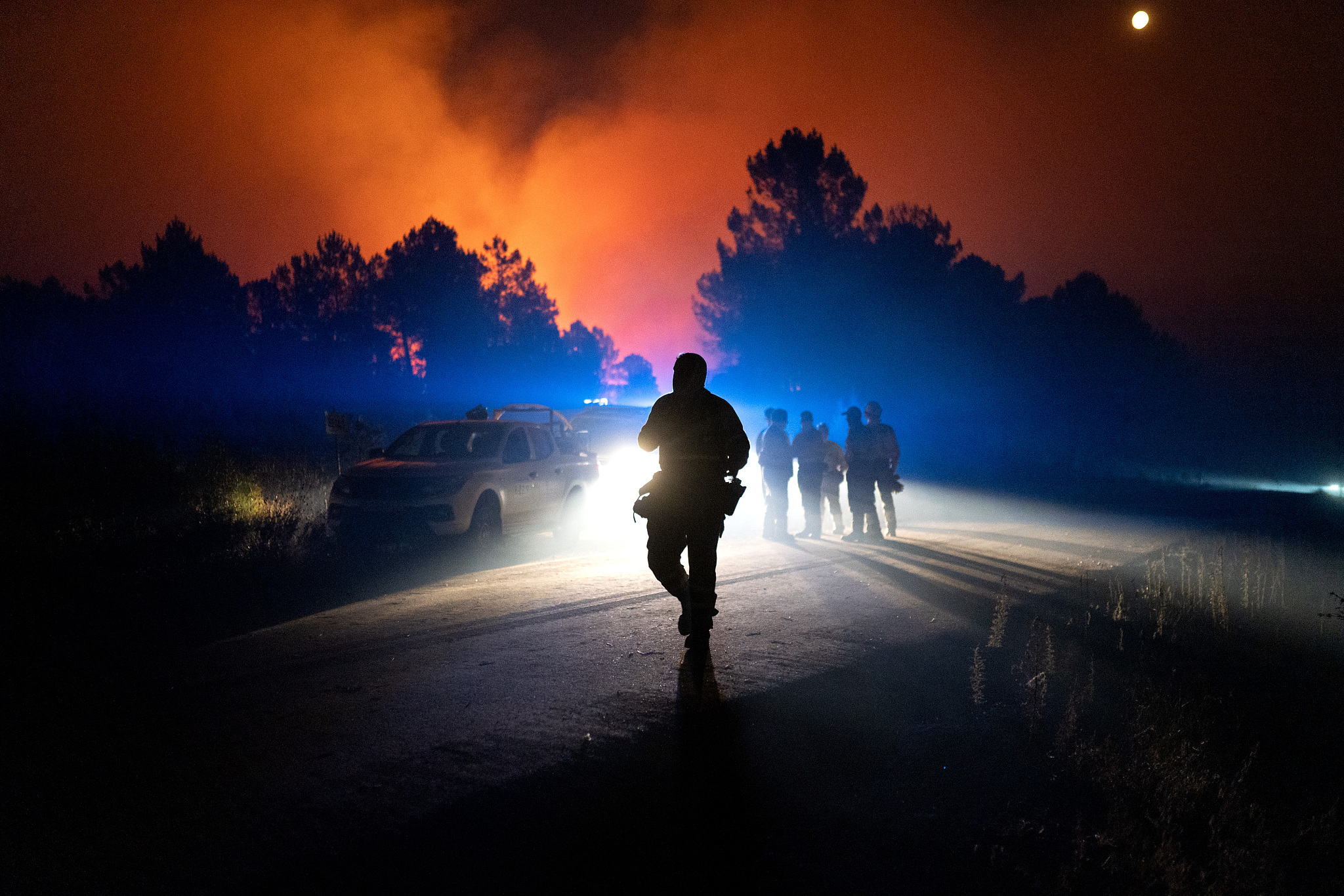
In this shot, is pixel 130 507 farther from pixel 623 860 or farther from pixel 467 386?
pixel 467 386

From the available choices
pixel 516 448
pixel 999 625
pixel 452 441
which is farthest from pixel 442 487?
pixel 999 625

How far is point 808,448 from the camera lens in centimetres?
1355

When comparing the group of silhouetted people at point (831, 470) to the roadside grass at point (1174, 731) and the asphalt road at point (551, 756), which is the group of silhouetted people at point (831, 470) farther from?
the asphalt road at point (551, 756)

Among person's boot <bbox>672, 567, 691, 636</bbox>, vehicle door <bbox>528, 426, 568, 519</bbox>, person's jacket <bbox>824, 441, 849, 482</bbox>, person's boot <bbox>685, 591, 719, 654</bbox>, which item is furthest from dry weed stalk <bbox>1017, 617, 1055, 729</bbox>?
person's jacket <bbox>824, 441, 849, 482</bbox>

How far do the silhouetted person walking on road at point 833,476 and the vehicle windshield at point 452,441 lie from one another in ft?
18.2

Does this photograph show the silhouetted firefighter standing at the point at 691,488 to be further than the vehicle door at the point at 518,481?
No

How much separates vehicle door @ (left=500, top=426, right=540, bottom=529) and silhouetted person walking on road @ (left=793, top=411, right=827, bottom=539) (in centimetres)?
448

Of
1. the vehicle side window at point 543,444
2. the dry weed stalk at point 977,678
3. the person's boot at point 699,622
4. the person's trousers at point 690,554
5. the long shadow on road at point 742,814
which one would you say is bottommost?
the dry weed stalk at point 977,678

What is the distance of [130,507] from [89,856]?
9.61m

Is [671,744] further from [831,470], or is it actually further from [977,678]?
[831,470]

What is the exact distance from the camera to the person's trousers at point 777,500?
1327 centimetres

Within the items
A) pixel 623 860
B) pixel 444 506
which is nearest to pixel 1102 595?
pixel 623 860

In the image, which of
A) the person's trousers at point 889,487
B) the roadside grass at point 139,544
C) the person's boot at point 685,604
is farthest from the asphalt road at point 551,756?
the person's trousers at point 889,487

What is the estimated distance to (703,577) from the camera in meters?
5.45
